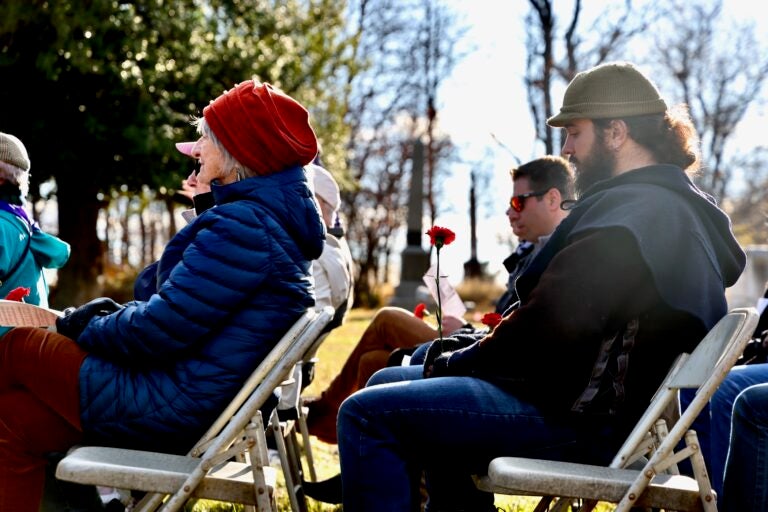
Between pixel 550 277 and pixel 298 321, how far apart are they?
73cm

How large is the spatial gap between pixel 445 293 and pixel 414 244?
18.7m

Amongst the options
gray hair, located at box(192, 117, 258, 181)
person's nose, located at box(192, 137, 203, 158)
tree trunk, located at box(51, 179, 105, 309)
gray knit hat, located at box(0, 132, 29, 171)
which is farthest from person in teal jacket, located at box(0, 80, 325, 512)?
tree trunk, located at box(51, 179, 105, 309)

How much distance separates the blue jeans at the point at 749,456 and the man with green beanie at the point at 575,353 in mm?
279

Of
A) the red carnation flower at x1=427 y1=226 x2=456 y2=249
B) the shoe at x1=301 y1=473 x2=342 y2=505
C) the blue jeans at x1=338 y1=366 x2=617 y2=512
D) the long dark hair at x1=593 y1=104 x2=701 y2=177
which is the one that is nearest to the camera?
the blue jeans at x1=338 y1=366 x2=617 y2=512

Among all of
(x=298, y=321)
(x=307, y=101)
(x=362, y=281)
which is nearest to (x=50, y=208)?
(x=362, y=281)

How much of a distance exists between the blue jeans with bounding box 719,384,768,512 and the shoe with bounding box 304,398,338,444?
105 inches

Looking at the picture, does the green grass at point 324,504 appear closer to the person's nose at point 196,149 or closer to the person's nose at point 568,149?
the person's nose at point 196,149

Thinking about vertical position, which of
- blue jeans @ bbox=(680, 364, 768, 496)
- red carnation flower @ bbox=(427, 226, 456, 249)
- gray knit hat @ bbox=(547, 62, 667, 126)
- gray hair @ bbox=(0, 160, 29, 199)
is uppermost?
gray knit hat @ bbox=(547, 62, 667, 126)

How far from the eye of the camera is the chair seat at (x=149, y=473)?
2.43 metres

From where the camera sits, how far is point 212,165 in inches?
116

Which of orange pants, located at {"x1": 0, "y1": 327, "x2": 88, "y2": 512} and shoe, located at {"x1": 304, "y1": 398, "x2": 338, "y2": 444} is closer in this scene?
orange pants, located at {"x1": 0, "y1": 327, "x2": 88, "y2": 512}

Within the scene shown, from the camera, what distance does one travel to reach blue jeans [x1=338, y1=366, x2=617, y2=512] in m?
2.53

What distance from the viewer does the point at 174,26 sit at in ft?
54.2

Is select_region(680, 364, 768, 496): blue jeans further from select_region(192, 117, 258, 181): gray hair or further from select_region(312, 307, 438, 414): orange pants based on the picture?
select_region(312, 307, 438, 414): orange pants
